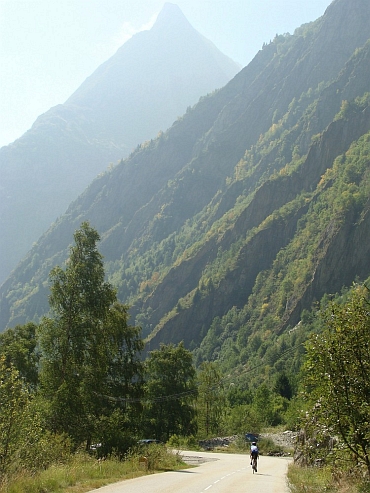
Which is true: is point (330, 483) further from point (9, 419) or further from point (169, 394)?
point (169, 394)

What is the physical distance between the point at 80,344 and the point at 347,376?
18558 millimetres

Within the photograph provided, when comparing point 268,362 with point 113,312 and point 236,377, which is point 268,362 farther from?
point 113,312

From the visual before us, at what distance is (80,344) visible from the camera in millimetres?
27953

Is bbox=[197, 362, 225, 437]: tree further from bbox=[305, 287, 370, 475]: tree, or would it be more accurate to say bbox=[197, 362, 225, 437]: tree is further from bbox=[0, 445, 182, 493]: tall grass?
bbox=[305, 287, 370, 475]: tree

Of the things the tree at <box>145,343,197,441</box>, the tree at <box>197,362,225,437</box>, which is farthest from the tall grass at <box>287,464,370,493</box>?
the tree at <box>197,362,225,437</box>

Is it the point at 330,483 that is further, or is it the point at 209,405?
the point at 209,405

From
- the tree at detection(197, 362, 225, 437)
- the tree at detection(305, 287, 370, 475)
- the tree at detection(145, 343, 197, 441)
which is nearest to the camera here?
the tree at detection(305, 287, 370, 475)

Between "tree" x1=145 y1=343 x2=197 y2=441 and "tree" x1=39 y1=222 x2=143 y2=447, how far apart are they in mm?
21460

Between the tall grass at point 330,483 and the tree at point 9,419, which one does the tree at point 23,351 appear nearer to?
the tree at point 9,419

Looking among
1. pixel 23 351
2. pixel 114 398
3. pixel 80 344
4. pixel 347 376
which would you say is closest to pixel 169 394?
pixel 23 351

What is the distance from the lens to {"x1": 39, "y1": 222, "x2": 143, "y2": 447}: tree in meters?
26.1

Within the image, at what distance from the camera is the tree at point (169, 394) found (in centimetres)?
5181

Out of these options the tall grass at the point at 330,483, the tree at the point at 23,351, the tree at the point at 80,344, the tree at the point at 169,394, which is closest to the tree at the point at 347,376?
the tall grass at the point at 330,483

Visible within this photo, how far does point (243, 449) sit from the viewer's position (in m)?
54.6
